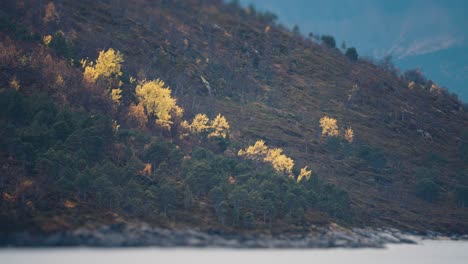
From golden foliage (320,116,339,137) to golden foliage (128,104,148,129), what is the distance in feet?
236

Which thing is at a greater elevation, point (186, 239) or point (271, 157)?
point (271, 157)

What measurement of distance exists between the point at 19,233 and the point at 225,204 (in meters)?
36.4

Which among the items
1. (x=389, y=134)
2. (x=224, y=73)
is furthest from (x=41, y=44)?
(x=389, y=134)

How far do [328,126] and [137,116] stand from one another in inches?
3023

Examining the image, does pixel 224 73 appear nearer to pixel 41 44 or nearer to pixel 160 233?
pixel 41 44

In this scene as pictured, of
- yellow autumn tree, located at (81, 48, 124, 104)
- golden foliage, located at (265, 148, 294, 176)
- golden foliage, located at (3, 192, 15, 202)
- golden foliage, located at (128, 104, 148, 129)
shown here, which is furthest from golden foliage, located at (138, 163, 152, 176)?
golden foliage, located at (265, 148, 294, 176)

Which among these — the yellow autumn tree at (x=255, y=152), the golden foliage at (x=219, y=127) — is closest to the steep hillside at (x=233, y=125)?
the yellow autumn tree at (x=255, y=152)

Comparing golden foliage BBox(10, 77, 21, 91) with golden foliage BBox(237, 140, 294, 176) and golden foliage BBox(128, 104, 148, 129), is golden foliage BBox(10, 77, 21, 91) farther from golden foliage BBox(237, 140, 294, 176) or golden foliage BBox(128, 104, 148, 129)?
golden foliage BBox(237, 140, 294, 176)

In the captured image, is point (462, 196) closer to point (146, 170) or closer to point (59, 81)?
point (146, 170)

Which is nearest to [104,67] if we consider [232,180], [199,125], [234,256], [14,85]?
[199,125]

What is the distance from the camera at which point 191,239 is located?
278ft

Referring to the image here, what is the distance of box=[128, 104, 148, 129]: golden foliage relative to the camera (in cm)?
12175

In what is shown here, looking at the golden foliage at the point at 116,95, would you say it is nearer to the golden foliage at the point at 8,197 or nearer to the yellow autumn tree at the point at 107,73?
the yellow autumn tree at the point at 107,73

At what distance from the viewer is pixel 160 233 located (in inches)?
3228
